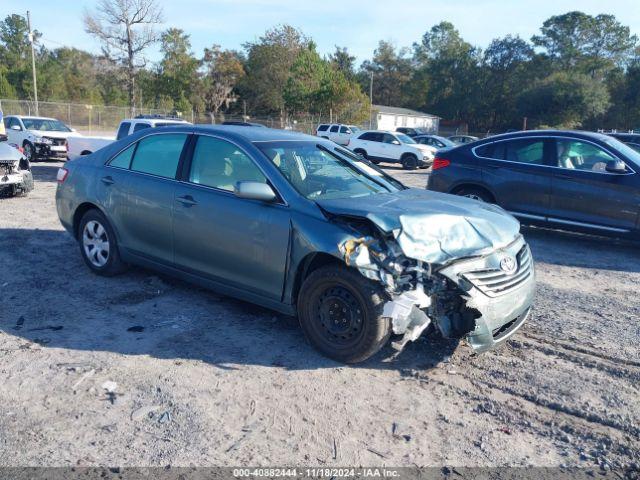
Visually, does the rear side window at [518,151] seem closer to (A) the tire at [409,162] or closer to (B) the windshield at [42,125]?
(A) the tire at [409,162]

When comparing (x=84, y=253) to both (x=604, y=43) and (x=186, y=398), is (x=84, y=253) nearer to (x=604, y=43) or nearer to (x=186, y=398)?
(x=186, y=398)

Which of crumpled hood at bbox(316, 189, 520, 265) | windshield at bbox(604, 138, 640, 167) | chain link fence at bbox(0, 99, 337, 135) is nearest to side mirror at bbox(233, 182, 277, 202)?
crumpled hood at bbox(316, 189, 520, 265)

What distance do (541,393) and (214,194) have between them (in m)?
3.09

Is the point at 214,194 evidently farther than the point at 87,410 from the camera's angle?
Yes

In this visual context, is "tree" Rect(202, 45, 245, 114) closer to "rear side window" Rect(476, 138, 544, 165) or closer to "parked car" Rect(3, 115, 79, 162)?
"parked car" Rect(3, 115, 79, 162)

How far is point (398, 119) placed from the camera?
6456 centimetres

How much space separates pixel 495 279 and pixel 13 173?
996cm

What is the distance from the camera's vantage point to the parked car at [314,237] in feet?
13.2

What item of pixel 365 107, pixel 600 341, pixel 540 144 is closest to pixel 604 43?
pixel 365 107

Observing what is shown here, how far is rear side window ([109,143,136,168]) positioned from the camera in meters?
5.92

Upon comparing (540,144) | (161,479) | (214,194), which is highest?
(540,144)

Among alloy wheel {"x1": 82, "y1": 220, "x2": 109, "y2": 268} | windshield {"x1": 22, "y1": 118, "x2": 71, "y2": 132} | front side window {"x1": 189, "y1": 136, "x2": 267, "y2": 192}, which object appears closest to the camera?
front side window {"x1": 189, "y1": 136, "x2": 267, "y2": 192}

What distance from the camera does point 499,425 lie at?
139 inches

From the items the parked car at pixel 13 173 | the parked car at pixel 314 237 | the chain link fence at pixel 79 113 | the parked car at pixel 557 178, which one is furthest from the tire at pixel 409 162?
the parked car at pixel 314 237
